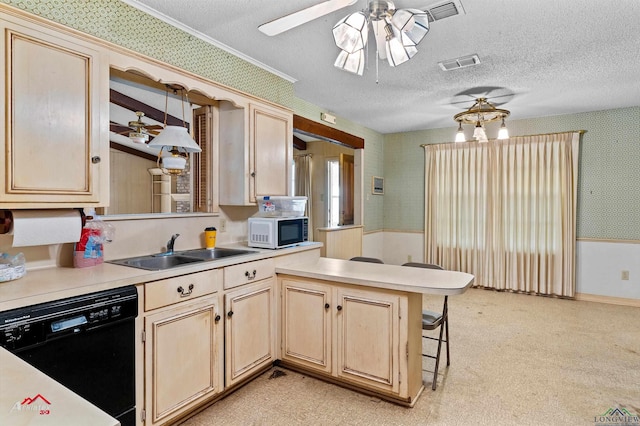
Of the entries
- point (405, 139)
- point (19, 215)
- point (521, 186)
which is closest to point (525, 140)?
point (521, 186)

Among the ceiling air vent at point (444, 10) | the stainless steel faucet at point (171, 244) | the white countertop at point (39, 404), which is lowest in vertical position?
the white countertop at point (39, 404)

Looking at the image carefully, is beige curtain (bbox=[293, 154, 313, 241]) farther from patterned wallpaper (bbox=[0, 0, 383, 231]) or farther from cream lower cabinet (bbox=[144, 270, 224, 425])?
cream lower cabinet (bbox=[144, 270, 224, 425])

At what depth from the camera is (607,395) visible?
7.80 feet

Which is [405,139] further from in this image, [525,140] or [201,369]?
[201,369]

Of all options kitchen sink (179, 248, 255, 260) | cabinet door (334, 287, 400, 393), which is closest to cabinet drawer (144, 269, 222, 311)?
kitchen sink (179, 248, 255, 260)

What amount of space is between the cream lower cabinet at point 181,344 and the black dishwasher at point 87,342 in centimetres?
10

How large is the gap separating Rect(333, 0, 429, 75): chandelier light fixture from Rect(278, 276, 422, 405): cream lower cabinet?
1.36m

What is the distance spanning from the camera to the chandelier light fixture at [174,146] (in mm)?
2299

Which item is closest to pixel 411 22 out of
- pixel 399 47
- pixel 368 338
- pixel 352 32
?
pixel 399 47

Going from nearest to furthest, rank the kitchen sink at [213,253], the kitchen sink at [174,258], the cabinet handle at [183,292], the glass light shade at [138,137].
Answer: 1. the cabinet handle at [183,292]
2. the kitchen sink at [174,258]
3. the glass light shade at [138,137]
4. the kitchen sink at [213,253]

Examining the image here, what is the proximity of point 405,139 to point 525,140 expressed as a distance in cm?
174

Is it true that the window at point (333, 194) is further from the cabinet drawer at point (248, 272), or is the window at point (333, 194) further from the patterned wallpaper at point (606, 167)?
the cabinet drawer at point (248, 272)

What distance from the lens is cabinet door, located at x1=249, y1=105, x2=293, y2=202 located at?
2.92m

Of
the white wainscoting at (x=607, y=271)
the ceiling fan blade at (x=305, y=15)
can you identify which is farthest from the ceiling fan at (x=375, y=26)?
the white wainscoting at (x=607, y=271)
